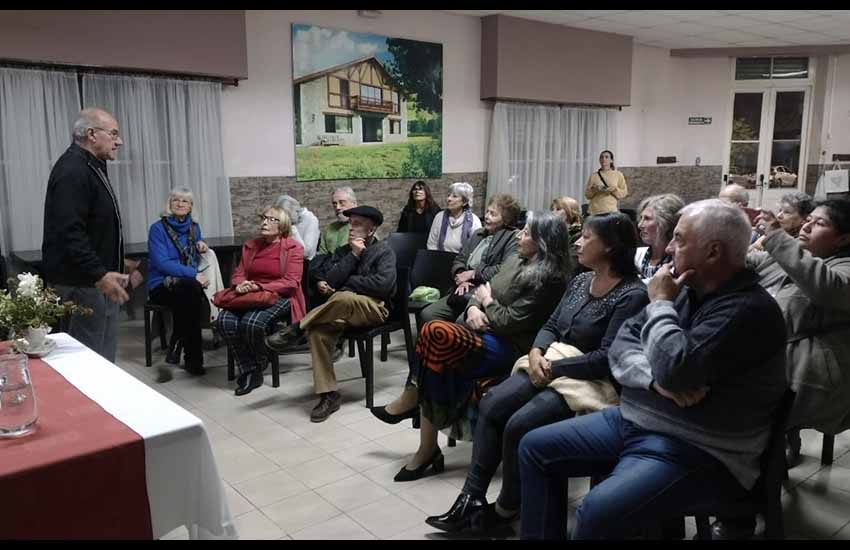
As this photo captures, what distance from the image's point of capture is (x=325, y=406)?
359 centimetres

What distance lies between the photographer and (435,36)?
23.6 ft

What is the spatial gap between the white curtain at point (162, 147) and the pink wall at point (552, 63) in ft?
10.6

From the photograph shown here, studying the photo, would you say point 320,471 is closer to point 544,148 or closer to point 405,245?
point 405,245

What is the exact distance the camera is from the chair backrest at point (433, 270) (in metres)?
4.22

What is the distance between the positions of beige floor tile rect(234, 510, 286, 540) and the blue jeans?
39.9 inches

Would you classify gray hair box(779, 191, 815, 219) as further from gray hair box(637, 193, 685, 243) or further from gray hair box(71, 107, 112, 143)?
gray hair box(71, 107, 112, 143)

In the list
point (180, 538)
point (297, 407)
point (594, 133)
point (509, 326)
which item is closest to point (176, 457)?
point (180, 538)

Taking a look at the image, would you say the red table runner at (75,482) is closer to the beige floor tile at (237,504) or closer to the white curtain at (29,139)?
the beige floor tile at (237,504)

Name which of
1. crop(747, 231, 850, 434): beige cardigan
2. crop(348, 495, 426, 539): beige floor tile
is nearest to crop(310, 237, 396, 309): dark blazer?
crop(348, 495, 426, 539): beige floor tile

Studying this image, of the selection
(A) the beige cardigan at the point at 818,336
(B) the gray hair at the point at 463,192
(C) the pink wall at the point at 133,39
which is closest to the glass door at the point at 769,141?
(B) the gray hair at the point at 463,192

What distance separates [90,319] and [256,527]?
4.27 feet

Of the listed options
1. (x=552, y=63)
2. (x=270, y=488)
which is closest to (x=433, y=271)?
(x=270, y=488)

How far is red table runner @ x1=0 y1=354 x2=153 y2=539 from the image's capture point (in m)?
1.44
